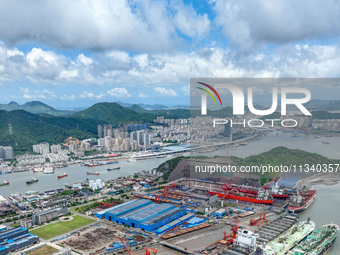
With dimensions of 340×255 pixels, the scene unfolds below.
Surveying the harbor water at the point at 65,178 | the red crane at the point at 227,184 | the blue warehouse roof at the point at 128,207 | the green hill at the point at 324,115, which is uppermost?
the green hill at the point at 324,115

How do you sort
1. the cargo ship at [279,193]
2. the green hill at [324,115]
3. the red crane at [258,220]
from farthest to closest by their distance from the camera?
the green hill at [324,115] → the cargo ship at [279,193] → the red crane at [258,220]

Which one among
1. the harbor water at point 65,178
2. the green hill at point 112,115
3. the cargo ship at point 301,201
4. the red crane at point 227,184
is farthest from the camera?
the green hill at point 112,115

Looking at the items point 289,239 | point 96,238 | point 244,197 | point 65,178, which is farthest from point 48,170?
point 289,239

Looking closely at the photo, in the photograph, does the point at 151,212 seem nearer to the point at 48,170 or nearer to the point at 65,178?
the point at 65,178

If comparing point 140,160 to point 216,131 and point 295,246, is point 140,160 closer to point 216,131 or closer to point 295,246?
point 216,131

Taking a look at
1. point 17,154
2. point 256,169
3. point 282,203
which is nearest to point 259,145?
point 256,169

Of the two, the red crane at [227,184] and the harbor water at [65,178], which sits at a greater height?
the red crane at [227,184]

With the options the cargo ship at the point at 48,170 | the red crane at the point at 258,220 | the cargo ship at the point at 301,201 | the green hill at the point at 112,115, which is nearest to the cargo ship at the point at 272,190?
the cargo ship at the point at 301,201

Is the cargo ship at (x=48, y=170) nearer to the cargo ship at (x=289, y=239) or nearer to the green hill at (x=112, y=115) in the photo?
the cargo ship at (x=289, y=239)
